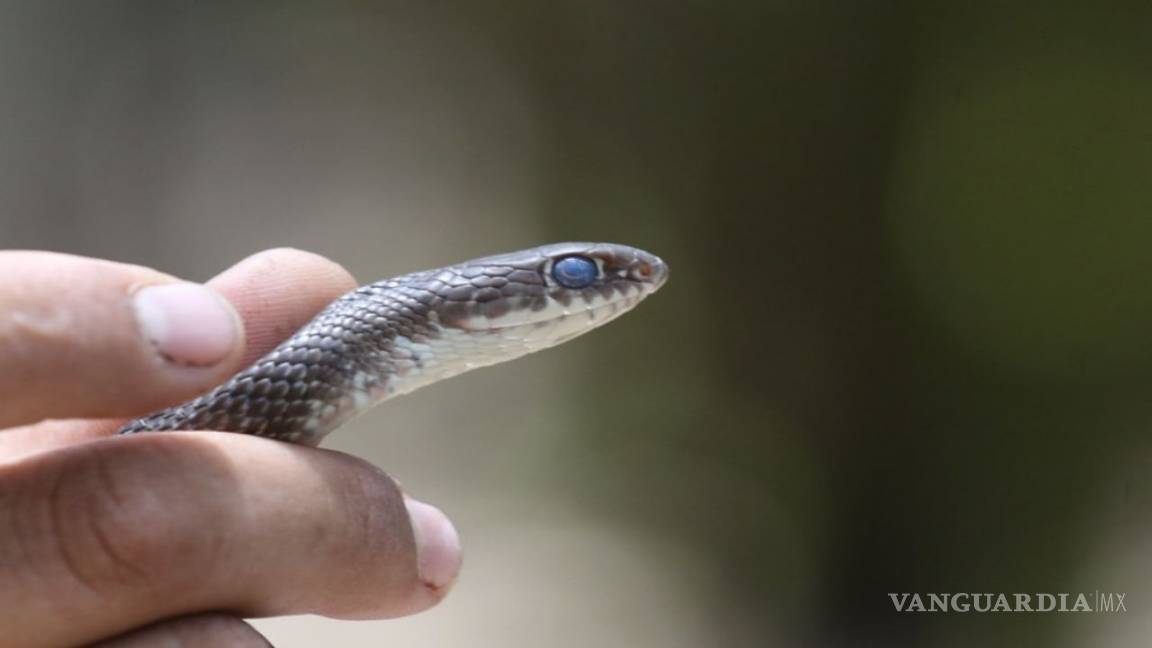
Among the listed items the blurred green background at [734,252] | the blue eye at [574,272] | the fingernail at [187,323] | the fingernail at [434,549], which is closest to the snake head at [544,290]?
the blue eye at [574,272]

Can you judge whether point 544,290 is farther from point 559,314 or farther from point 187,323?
point 187,323

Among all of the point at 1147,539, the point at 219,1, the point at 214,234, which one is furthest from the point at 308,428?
the point at 1147,539

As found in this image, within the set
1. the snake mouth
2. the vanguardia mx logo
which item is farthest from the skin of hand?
the vanguardia mx logo

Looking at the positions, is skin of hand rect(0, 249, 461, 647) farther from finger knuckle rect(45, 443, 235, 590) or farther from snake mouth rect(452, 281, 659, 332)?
snake mouth rect(452, 281, 659, 332)

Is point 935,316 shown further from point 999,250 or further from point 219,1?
point 219,1

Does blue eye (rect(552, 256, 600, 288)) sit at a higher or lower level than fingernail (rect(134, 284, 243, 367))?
lower

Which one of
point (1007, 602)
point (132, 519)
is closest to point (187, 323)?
point (132, 519)

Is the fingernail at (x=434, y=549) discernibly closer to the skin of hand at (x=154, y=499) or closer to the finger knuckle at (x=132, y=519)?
the skin of hand at (x=154, y=499)
